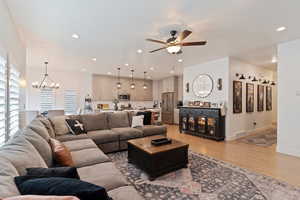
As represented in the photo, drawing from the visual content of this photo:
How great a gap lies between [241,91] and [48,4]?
559cm

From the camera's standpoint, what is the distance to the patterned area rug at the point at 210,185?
6.56 feet

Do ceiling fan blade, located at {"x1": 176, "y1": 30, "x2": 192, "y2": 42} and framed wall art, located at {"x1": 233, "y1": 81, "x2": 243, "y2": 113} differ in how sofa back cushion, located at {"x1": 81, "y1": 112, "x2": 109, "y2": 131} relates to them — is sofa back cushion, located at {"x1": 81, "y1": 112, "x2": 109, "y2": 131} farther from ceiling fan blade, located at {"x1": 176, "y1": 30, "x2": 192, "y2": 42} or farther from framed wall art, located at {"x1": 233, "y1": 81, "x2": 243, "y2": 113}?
framed wall art, located at {"x1": 233, "y1": 81, "x2": 243, "y2": 113}

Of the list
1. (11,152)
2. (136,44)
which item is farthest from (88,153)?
(136,44)

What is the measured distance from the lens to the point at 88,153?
2.26 metres

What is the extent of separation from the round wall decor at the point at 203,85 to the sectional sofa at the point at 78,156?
9.68 ft

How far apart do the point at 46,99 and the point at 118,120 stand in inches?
176

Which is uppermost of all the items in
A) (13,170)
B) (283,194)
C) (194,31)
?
(194,31)

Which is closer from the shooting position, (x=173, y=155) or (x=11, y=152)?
(x=11, y=152)

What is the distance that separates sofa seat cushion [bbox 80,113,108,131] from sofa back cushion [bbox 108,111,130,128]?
0.49 ft

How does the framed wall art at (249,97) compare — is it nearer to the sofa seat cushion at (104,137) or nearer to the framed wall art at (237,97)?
the framed wall art at (237,97)

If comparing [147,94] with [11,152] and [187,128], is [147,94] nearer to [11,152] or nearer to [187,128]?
[187,128]

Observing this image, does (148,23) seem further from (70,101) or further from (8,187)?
(70,101)

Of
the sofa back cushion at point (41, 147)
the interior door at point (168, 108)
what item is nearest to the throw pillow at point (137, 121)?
the sofa back cushion at point (41, 147)

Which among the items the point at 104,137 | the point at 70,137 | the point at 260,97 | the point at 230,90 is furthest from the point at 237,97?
the point at 70,137
